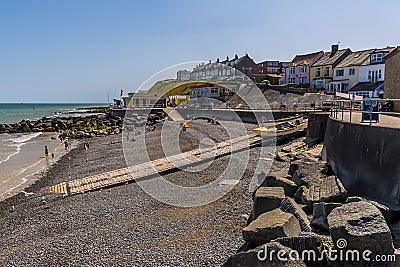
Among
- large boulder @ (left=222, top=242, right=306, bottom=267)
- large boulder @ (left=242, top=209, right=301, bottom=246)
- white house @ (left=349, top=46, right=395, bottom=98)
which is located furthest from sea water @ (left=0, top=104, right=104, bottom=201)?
white house @ (left=349, top=46, right=395, bottom=98)

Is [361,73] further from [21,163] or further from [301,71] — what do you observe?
[21,163]

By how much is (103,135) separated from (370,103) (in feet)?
104

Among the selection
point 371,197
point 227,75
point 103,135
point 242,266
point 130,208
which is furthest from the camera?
point 227,75

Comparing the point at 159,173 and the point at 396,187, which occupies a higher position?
the point at 396,187

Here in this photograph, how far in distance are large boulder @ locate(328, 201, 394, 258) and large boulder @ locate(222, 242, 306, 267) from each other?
0.75 meters

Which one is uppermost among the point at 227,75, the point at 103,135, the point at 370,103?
the point at 227,75

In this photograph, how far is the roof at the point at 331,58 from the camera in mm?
46044

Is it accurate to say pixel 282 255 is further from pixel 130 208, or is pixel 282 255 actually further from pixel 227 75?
pixel 227 75

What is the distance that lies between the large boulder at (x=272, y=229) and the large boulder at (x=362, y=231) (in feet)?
2.29

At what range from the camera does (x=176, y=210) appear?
33.1 ft

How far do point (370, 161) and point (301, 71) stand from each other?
4791 centimetres

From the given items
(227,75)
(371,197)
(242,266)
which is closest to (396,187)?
(371,197)

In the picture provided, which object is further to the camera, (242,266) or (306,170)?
(306,170)

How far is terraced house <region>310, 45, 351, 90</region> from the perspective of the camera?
4572 centimetres
